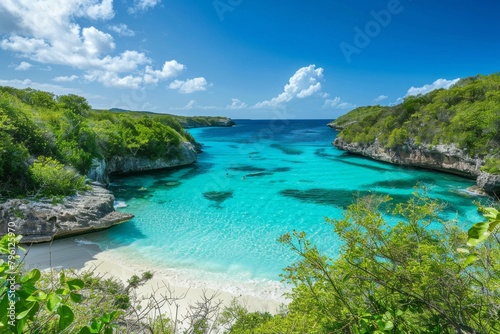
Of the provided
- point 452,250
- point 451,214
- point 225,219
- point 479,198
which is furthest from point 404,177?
point 452,250

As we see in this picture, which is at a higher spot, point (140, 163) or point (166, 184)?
point (140, 163)

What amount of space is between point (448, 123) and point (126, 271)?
43370mm

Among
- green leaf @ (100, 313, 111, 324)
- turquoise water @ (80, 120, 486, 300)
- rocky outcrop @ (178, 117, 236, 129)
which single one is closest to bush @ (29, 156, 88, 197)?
turquoise water @ (80, 120, 486, 300)

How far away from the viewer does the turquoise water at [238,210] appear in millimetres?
14383

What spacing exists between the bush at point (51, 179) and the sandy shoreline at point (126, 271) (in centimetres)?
333

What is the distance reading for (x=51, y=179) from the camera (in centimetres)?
1658

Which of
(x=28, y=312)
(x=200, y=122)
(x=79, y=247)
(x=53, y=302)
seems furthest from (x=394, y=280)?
(x=200, y=122)

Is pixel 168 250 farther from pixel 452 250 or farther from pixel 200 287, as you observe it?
pixel 452 250

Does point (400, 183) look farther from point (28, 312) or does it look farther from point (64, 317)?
point (28, 312)

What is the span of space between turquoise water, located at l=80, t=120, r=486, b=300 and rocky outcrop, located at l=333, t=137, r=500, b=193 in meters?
1.52

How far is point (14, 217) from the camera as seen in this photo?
1433 cm

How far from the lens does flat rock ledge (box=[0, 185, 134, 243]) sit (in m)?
14.3

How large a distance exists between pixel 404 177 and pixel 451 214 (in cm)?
1429

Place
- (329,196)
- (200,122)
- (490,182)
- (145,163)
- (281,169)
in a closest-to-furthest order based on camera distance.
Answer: (490,182), (329,196), (145,163), (281,169), (200,122)
